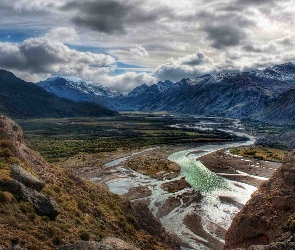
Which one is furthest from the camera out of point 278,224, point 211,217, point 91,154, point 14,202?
point 91,154

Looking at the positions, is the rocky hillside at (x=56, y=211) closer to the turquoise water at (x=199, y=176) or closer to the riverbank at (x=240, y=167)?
the turquoise water at (x=199, y=176)

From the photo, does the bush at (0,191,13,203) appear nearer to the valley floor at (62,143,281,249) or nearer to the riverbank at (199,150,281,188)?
the valley floor at (62,143,281,249)

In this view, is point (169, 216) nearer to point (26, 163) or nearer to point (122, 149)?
point (26, 163)

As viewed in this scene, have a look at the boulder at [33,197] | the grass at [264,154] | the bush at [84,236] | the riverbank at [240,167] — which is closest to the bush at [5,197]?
the boulder at [33,197]

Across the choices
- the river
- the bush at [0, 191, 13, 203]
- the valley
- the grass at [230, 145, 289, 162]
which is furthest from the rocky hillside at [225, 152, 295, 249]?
the grass at [230, 145, 289, 162]

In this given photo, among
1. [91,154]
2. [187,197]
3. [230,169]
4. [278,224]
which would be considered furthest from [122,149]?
[278,224]

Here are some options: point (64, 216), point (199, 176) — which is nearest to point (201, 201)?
point (199, 176)
